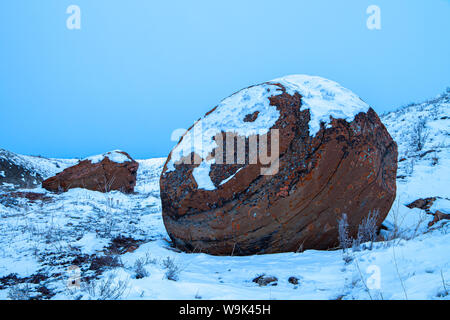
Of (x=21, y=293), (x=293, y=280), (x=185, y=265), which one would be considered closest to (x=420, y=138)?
(x=293, y=280)

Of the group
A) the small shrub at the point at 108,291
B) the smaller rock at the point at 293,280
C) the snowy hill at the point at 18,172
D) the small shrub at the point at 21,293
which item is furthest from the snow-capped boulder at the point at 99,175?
the smaller rock at the point at 293,280

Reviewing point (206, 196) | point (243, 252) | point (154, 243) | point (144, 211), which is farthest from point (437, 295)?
point (144, 211)

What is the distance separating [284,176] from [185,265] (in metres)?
1.56

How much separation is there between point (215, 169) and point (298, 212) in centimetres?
123

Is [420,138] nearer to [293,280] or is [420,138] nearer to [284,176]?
[284,176]

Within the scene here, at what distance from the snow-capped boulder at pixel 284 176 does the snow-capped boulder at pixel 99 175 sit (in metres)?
6.75

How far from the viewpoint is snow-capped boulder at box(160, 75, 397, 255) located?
3010mm

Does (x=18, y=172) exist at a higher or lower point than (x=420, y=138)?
lower

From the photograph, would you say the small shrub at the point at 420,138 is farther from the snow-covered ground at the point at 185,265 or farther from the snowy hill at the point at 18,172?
the snowy hill at the point at 18,172

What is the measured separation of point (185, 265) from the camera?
2.86 meters

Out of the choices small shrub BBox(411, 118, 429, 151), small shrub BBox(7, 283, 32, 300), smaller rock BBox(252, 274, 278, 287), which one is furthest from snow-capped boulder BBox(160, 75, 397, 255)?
small shrub BBox(411, 118, 429, 151)

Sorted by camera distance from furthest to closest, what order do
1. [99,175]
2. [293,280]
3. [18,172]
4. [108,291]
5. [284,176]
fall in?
[18,172] → [99,175] → [284,176] → [293,280] → [108,291]

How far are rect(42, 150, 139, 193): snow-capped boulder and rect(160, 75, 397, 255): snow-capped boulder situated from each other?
6748 millimetres

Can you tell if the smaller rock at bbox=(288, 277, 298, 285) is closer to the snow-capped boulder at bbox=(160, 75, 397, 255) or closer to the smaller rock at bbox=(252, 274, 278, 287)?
the smaller rock at bbox=(252, 274, 278, 287)
